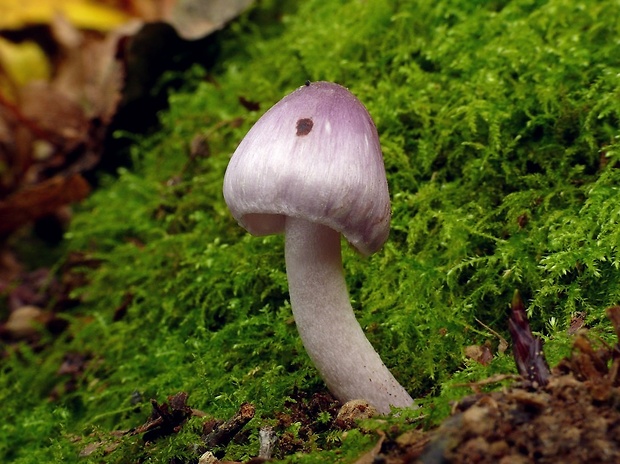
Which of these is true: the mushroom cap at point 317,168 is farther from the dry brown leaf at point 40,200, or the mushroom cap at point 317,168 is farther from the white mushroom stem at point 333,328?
the dry brown leaf at point 40,200

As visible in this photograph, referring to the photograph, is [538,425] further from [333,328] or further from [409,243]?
[409,243]

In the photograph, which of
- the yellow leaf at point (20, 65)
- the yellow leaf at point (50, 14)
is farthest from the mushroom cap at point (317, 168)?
the yellow leaf at point (20, 65)

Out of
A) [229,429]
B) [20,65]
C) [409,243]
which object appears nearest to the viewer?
[229,429]

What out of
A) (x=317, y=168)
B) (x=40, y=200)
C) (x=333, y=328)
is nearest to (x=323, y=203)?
(x=317, y=168)

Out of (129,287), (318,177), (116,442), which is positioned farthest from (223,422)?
(129,287)

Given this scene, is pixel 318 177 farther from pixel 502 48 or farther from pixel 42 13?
pixel 42 13

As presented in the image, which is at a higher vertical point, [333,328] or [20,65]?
[20,65]
